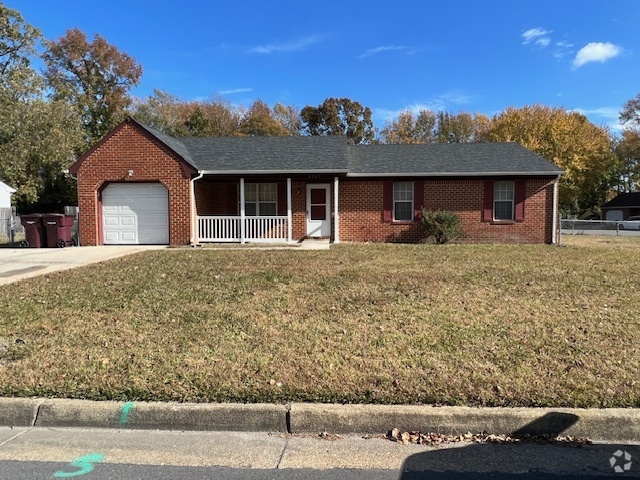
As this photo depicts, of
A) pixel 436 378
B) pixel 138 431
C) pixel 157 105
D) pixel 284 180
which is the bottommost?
pixel 138 431

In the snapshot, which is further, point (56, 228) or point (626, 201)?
point (626, 201)

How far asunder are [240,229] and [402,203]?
19.6 ft

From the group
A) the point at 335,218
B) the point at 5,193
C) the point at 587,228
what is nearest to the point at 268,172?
the point at 335,218

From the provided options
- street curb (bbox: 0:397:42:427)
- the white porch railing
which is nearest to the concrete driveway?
the white porch railing

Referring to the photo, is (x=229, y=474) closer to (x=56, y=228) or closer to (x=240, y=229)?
(x=240, y=229)

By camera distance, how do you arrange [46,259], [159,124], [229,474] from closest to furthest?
[229,474]
[46,259]
[159,124]

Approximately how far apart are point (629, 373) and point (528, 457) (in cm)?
168

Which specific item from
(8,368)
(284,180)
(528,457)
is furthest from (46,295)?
(284,180)

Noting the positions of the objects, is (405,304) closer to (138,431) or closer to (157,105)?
(138,431)

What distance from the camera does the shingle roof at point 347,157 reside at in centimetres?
1691

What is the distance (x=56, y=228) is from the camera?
1597cm

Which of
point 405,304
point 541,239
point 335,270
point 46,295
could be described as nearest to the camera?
point 405,304

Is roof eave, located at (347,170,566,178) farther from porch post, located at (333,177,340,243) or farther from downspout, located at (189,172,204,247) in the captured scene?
downspout, located at (189,172,204,247)

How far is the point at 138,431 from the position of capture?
152 inches
